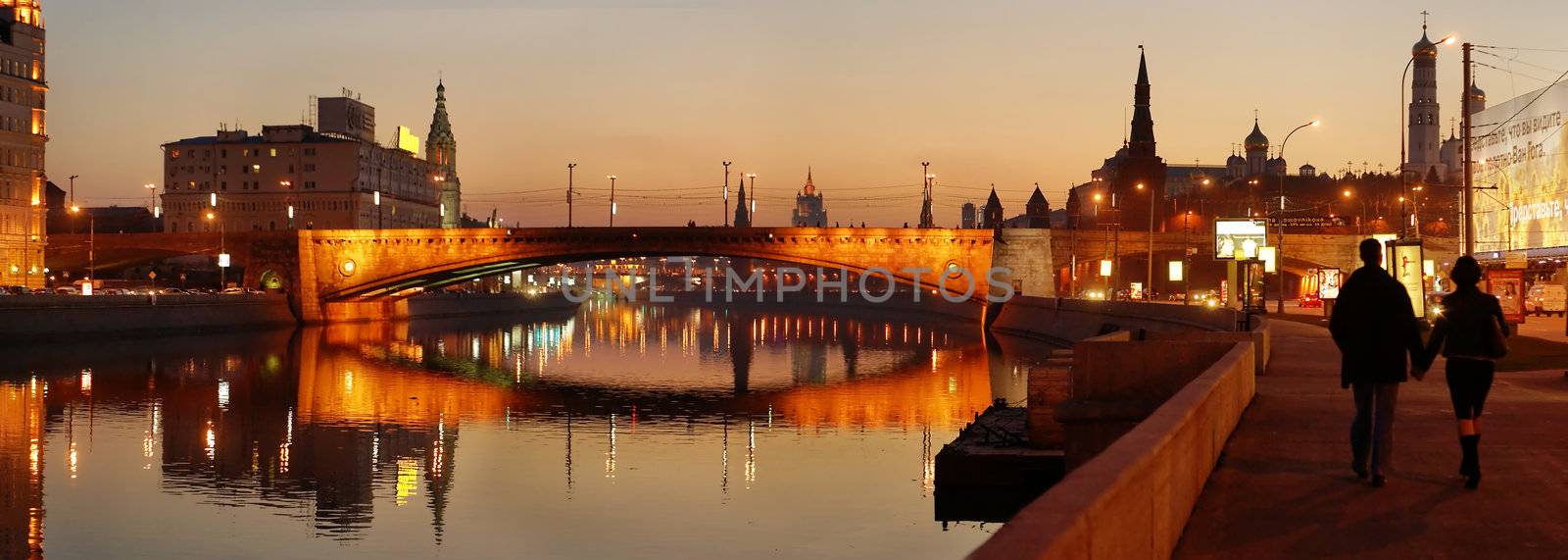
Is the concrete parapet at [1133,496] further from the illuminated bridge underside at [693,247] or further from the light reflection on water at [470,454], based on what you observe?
the illuminated bridge underside at [693,247]

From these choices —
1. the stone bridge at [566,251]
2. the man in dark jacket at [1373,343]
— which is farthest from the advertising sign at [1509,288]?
the stone bridge at [566,251]

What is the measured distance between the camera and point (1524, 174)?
96.8 m

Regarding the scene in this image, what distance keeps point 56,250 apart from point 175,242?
12499 mm

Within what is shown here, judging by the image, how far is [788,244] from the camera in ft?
330

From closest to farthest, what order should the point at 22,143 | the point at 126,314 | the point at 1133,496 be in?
1. the point at 1133,496
2. the point at 126,314
3. the point at 22,143

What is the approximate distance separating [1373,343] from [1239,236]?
33.0 metres

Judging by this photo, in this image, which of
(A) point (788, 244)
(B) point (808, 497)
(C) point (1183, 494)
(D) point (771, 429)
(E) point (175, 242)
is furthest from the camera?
(E) point (175, 242)

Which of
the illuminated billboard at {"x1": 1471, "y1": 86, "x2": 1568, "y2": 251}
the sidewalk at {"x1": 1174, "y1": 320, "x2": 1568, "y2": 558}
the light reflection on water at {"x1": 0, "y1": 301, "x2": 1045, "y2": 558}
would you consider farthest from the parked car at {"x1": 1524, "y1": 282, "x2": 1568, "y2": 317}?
the sidewalk at {"x1": 1174, "y1": 320, "x2": 1568, "y2": 558}

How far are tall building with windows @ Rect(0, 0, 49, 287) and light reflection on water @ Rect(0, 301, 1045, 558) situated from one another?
154 feet

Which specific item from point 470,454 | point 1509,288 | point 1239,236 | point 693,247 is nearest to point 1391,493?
point 470,454

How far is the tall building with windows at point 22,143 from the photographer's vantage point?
114 meters

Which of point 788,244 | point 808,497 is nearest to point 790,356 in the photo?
point 788,244

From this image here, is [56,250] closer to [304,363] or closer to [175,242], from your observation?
[175,242]

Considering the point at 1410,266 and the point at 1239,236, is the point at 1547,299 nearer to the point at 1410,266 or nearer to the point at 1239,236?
the point at 1239,236
